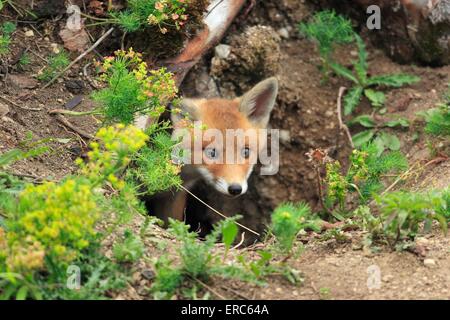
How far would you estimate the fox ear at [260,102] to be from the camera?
5480 millimetres

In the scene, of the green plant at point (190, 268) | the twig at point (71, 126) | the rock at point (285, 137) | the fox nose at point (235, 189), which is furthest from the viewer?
the rock at point (285, 137)

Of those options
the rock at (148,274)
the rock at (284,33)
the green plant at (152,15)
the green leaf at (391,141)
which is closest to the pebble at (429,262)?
the rock at (148,274)

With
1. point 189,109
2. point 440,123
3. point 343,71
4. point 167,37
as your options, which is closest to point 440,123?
point 440,123

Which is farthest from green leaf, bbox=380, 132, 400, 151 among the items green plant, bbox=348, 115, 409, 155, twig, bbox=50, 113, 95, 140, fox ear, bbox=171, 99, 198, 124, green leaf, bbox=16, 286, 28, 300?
green leaf, bbox=16, 286, 28, 300

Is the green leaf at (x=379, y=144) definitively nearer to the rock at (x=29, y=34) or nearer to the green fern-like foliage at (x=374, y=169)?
the green fern-like foliage at (x=374, y=169)

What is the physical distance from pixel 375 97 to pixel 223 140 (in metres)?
1.40

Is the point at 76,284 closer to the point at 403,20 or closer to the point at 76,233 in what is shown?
the point at 76,233

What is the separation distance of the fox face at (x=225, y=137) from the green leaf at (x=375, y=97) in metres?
0.88

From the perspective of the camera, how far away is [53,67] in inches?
191

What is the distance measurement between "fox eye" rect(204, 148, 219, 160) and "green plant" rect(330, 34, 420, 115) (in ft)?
4.01

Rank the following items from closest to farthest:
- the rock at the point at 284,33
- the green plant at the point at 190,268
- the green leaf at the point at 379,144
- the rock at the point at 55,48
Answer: the green plant at the point at 190,268, the rock at the point at 55,48, the green leaf at the point at 379,144, the rock at the point at 284,33

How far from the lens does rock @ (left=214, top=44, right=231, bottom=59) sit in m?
5.79

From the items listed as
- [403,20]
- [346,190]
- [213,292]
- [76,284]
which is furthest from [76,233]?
[403,20]
